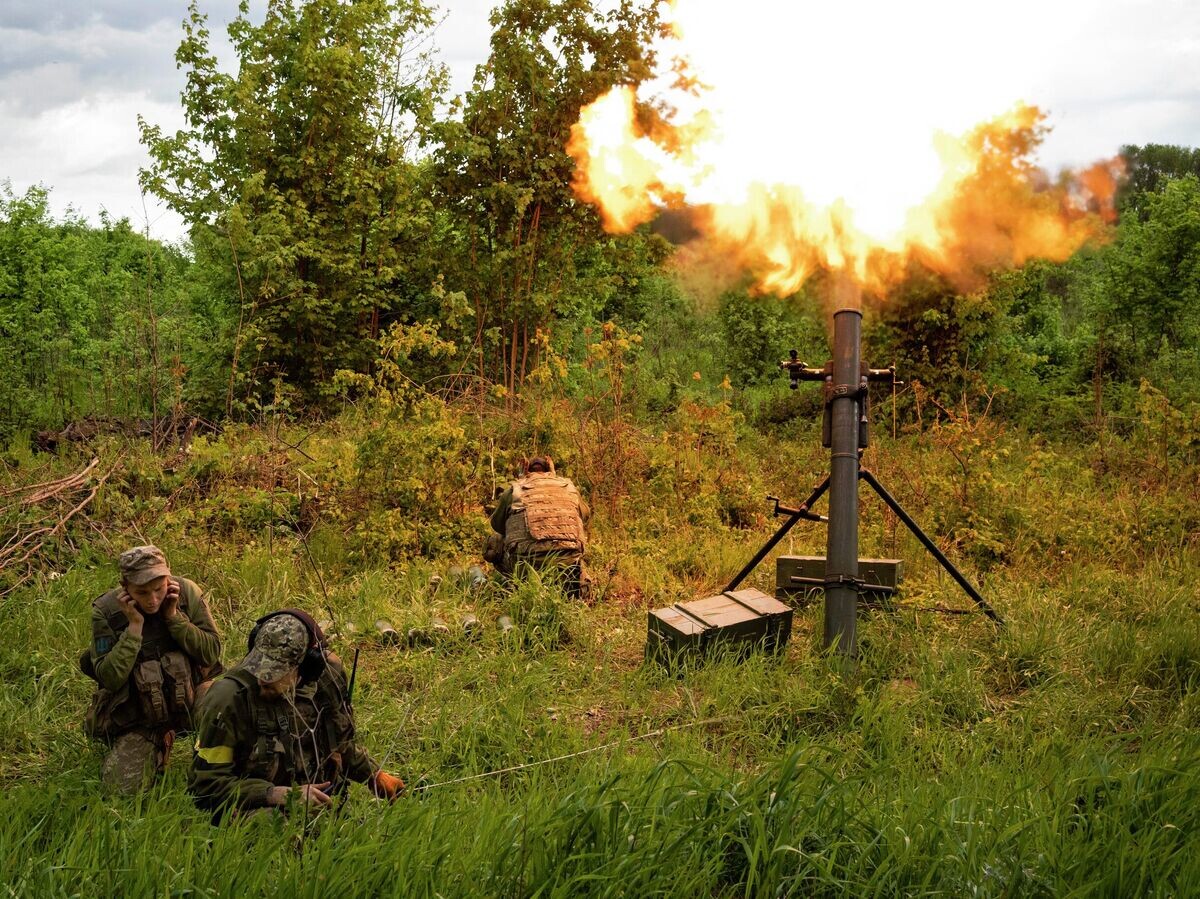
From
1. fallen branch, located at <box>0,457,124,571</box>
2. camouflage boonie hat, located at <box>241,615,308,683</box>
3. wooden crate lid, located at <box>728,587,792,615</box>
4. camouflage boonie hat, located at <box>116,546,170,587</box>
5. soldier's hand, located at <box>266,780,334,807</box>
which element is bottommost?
soldier's hand, located at <box>266,780,334,807</box>

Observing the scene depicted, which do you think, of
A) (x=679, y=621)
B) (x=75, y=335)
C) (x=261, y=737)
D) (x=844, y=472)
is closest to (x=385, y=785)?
(x=261, y=737)

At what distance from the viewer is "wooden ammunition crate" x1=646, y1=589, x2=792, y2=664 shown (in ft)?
17.9

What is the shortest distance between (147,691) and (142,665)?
127 millimetres

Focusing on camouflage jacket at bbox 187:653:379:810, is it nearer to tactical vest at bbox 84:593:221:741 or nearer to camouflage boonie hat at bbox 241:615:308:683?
camouflage boonie hat at bbox 241:615:308:683

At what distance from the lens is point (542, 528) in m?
6.89

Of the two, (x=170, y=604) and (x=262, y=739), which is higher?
(x=170, y=604)

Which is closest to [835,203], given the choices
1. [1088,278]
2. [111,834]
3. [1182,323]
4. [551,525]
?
[551,525]

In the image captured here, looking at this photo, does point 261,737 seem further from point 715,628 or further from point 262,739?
point 715,628

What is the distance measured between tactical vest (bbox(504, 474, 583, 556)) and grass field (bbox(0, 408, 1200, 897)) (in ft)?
1.49

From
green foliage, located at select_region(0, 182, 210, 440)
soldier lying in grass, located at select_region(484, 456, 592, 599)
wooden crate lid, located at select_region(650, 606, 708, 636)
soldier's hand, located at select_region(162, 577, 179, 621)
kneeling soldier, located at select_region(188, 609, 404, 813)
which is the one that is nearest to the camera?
kneeling soldier, located at select_region(188, 609, 404, 813)

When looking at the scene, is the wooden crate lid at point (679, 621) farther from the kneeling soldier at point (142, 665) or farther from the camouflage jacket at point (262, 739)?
the kneeling soldier at point (142, 665)

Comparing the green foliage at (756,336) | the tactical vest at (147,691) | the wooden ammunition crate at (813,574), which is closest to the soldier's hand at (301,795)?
the tactical vest at (147,691)

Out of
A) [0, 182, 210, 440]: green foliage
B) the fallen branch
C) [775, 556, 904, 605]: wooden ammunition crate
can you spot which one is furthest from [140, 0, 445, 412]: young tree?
[775, 556, 904, 605]: wooden ammunition crate

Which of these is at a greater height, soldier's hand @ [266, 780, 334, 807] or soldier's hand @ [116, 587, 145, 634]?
soldier's hand @ [116, 587, 145, 634]
